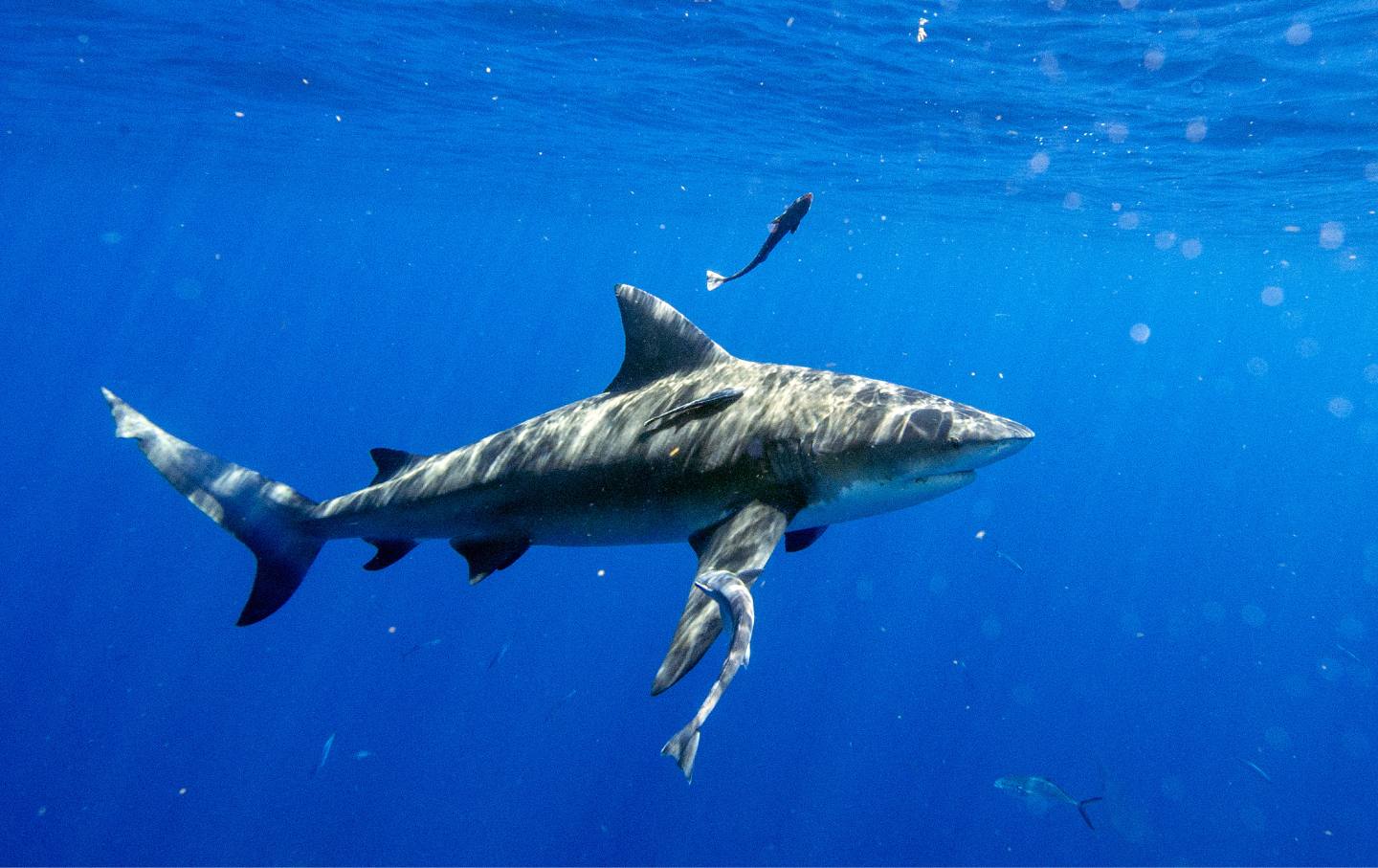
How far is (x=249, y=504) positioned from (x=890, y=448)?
5285 mm

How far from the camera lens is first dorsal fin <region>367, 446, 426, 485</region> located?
6.85m

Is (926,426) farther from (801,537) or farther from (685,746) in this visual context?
(685,746)

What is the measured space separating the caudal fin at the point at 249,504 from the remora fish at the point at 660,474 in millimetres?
14

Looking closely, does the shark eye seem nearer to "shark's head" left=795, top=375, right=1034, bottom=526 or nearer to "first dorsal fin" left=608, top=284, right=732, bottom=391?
"shark's head" left=795, top=375, right=1034, bottom=526

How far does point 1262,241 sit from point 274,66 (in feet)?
146

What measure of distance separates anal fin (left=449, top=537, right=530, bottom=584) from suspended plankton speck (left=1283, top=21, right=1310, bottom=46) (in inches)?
637

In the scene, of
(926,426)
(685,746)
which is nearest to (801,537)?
(926,426)

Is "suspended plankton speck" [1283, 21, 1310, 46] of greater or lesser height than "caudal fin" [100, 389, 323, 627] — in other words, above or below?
above

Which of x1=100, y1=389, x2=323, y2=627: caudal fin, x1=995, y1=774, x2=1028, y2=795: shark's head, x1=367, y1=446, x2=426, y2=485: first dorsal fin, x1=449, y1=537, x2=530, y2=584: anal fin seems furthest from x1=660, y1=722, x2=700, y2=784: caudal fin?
x1=995, y1=774, x2=1028, y2=795: shark's head

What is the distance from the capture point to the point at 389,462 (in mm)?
6926

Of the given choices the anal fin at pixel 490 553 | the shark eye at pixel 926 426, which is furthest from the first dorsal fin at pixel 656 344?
the shark eye at pixel 926 426

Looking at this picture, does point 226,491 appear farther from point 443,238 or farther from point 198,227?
point 198,227

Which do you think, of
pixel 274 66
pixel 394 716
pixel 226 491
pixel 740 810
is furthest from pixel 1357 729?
pixel 274 66

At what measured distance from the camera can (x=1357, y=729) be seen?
105 feet
